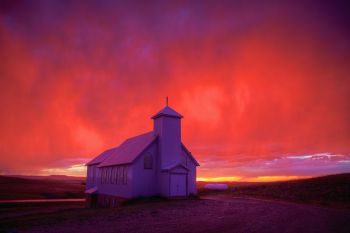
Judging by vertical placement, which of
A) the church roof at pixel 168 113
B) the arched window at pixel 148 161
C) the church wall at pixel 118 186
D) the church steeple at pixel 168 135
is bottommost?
the church wall at pixel 118 186

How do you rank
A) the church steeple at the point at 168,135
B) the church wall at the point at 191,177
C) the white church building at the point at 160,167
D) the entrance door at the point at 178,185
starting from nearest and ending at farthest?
the entrance door at the point at 178,185, the white church building at the point at 160,167, the church steeple at the point at 168,135, the church wall at the point at 191,177

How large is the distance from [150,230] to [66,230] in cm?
477

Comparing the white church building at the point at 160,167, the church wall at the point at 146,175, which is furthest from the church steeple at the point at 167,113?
the church wall at the point at 146,175

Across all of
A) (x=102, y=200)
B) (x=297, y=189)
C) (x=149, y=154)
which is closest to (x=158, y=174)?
(x=149, y=154)

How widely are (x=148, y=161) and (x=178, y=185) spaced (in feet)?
15.3

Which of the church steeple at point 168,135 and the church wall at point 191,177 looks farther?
the church wall at point 191,177

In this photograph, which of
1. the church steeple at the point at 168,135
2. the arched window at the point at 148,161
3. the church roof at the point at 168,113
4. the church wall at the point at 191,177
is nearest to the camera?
the arched window at the point at 148,161

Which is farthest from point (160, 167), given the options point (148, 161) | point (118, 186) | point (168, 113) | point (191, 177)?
point (118, 186)

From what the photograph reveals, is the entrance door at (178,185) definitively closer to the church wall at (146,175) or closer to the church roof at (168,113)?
the church wall at (146,175)

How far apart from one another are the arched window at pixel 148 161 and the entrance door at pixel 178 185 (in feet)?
10.9

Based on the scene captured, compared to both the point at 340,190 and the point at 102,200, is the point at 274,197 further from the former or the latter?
the point at 102,200

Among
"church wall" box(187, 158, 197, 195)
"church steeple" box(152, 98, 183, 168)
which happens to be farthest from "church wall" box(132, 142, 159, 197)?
"church wall" box(187, 158, 197, 195)

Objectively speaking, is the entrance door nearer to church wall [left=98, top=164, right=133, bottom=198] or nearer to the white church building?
the white church building

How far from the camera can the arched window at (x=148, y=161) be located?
1304 inches
